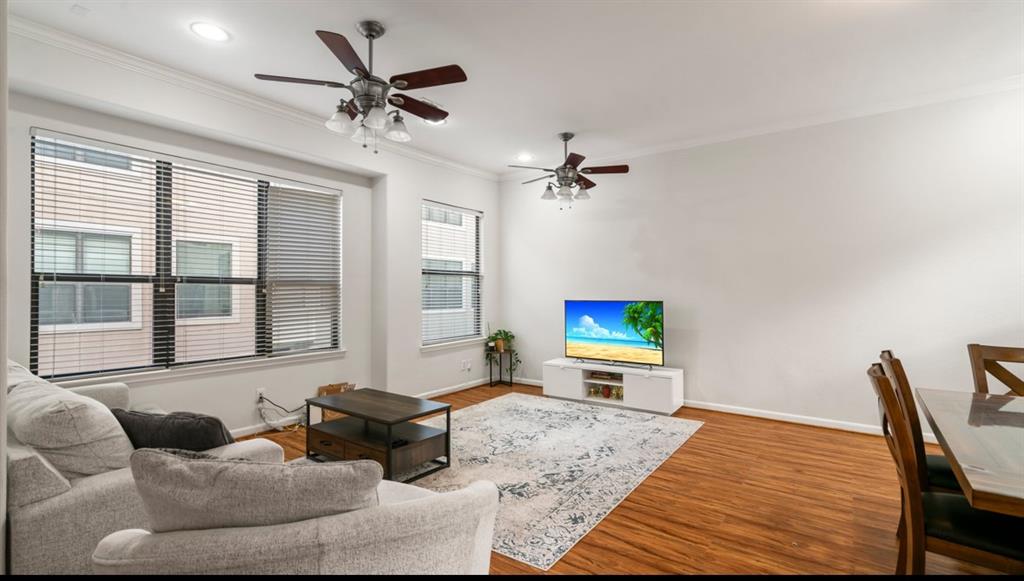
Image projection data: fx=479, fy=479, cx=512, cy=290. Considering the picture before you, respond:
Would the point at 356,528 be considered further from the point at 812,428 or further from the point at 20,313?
the point at 812,428

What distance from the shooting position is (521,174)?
249 inches

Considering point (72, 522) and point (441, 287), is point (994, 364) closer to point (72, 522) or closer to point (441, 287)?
point (72, 522)

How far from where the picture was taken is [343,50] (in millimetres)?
Result: 2387

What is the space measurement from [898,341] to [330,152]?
5223 mm

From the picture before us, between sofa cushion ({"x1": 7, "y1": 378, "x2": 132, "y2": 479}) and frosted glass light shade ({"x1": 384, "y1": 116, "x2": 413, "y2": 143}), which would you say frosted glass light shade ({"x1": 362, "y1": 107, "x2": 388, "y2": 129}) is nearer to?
frosted glass light shade ({"x1": 384, "y1": 116, "x2": 413, "y2": 143})

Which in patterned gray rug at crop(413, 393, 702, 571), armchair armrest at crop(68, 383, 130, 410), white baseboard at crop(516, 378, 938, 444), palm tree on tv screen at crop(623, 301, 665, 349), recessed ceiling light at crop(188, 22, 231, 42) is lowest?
patterned gray rug at crop(413, 393, 702, 571)

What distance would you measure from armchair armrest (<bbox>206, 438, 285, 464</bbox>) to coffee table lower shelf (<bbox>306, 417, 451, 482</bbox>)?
2.46ft

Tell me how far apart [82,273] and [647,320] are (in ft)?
15.4

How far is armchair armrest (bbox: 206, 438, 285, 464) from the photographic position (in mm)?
2049

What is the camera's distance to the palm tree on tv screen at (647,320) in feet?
16.3

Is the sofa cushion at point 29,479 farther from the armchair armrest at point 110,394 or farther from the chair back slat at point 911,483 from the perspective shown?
the chair back slat at point 911,483

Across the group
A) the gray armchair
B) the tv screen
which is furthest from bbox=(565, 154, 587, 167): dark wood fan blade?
the gray armchair

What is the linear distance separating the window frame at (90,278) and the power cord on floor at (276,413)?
1.11m

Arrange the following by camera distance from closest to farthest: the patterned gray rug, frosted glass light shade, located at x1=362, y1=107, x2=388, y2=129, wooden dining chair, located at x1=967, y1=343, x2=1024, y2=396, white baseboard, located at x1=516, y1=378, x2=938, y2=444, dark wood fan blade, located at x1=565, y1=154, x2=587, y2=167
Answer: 1. the patterned gray rug
2. wooden dining chair, located at x1=967, y1=343, x2=1024, y2=396
3. frosted glass light shade, located at x1=362, y1=107, x2=388, y2=129
4. white baseboard, located at x1=516, y1=378, x2=938, y2=444
5. dark wood fan blade, located at x1=565, y1=154, x2=587, y2=167
